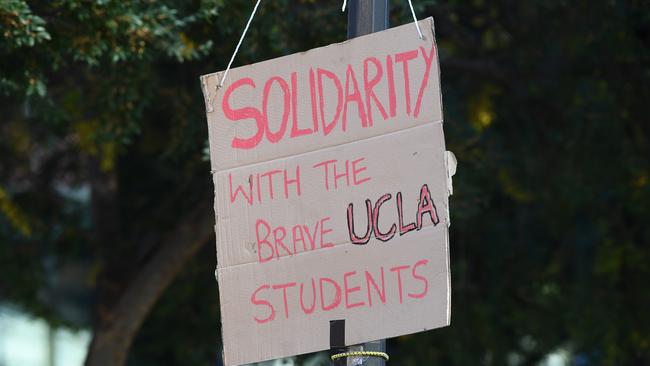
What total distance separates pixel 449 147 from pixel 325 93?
366cm

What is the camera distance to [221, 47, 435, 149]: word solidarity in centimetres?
394

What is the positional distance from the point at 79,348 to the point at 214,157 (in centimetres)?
1671

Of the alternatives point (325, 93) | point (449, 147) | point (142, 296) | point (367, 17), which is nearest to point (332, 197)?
point (325, 93)

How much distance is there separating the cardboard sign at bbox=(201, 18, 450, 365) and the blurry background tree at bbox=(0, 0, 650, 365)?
181 centimetres

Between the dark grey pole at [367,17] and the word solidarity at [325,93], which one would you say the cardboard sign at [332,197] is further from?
the dark grey pole at [367,17]

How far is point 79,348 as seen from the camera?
20.1m

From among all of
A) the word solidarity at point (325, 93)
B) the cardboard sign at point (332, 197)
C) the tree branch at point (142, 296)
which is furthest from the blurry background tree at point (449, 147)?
the cardboard sign at point (332, 197)

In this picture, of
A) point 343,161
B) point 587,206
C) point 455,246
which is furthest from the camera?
point 455,246

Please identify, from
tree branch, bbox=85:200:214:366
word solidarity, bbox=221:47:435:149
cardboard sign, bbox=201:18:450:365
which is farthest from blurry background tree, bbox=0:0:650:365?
cardboard sign, bbox=201:18:450:365

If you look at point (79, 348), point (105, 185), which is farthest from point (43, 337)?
point (105, 185)

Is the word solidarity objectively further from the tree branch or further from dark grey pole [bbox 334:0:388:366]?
the tree branch

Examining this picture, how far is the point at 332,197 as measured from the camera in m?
3.97

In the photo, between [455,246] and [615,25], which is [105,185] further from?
[615,25]

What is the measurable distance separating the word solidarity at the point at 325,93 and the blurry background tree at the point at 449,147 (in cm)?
170
